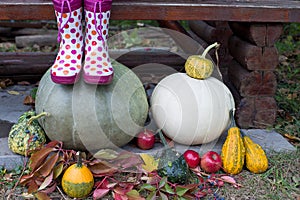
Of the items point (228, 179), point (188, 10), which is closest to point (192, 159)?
point (228, 179)

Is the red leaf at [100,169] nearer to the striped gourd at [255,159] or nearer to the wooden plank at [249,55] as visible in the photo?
the striped gourd at [255,159]

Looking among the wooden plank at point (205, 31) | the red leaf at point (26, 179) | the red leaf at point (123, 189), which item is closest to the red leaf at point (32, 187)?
the red leaf at point (26, 179)

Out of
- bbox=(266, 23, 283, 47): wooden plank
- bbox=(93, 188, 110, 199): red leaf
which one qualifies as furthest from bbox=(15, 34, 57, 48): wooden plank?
bbox=(93, 188, 110, 199): red leaf

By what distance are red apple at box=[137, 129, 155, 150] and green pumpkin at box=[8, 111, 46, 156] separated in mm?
548

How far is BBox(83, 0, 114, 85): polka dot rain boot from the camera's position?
8.00ft

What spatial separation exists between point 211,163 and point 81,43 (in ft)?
3.29

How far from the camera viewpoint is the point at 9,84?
3689 millimetres

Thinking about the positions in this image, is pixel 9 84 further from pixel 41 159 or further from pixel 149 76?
pixel 41 159

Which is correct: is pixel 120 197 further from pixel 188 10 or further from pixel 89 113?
pixel 188 10

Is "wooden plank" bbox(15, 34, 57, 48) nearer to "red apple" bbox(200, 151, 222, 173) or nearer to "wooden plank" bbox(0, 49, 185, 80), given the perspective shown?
"wooden plank" bbox(0, 49, 185, 80)

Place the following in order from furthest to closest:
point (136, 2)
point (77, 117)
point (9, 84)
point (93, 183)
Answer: point (9, 84) → point (136, 2) → point (77, 117) → point (93, 183)

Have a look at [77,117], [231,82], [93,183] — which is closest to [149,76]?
[231,82]

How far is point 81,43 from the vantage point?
102 inches

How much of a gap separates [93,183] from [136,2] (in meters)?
1.10
